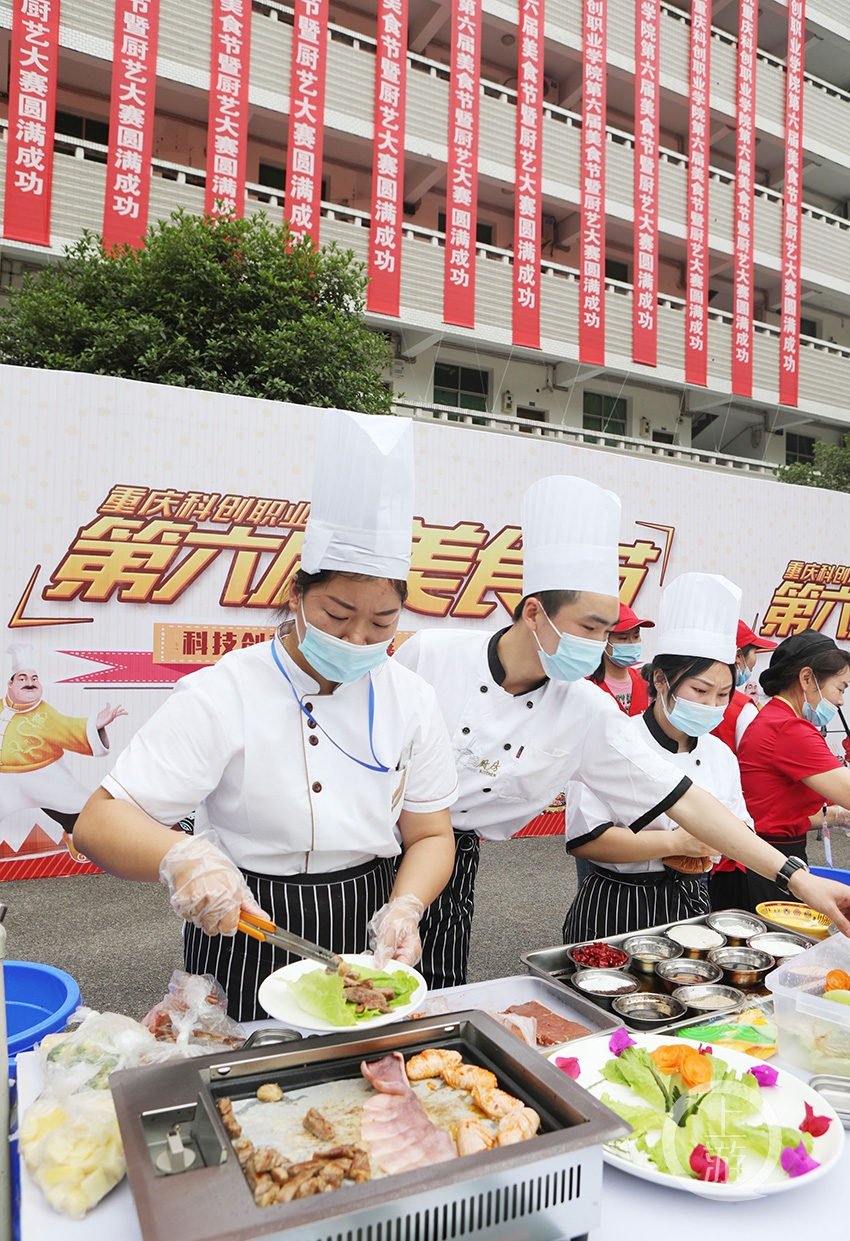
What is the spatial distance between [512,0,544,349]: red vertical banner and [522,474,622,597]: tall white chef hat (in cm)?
984

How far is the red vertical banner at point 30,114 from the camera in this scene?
323 inches

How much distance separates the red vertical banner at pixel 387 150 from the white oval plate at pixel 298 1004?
32.0ft

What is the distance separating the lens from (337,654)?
1.74m

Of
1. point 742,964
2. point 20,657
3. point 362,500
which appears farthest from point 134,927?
point 362,500

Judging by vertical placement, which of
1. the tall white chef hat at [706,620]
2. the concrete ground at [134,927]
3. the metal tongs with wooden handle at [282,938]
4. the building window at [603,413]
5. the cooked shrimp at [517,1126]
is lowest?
the concrete ground at [134,927]

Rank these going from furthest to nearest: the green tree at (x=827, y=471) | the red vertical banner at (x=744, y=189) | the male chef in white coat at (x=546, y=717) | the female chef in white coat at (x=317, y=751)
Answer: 1. the red vertical banner at (x=744, y=189)
2. the green tree at (x=827, y=471)
3. the male chef in white coat at (x=546, y=717)
4. the female chef in white coat at (x=317, y=751)

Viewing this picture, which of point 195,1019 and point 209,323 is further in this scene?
point 209,323

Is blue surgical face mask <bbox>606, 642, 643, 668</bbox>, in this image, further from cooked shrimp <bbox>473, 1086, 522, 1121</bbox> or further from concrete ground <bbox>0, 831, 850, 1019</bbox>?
cooked shrimp <bbox>473, 1086, 522, 1121</bbox>

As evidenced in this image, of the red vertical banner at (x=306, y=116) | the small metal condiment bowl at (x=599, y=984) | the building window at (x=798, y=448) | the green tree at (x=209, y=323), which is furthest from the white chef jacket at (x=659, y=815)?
the building window at (x=798, y=448)

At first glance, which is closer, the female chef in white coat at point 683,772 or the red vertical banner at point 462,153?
the female chef in white coat at point 683,772

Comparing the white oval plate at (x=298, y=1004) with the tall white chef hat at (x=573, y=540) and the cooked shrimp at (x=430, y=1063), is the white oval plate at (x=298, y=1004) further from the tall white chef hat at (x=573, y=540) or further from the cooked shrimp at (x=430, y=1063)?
the tall white chef hat at (x=573, y=540)

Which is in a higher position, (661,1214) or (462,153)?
(462,153)

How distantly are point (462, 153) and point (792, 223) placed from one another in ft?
22.8

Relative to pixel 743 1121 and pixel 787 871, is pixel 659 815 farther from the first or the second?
pixel 743 1121
